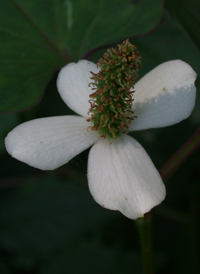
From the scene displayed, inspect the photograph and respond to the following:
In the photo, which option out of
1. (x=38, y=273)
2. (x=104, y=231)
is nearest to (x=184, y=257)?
(x=104, y=231)

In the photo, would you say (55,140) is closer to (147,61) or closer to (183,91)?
(183,91)

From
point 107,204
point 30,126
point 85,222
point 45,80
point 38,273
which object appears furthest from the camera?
point 85,222

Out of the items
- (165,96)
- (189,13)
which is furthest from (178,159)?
(189,13)

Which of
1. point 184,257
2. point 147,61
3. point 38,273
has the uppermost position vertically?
point 147,61

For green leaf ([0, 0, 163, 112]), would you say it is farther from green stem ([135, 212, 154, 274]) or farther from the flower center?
green stem ([135, 212, 154, 274])

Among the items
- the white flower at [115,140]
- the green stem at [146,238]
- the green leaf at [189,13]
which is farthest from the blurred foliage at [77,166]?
the green stem at [146,238]

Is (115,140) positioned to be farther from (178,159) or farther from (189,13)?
(189,13)

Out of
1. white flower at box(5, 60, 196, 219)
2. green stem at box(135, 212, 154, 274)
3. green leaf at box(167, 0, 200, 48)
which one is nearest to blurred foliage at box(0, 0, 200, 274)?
green leaf at box(167, 0, 200, 48)
